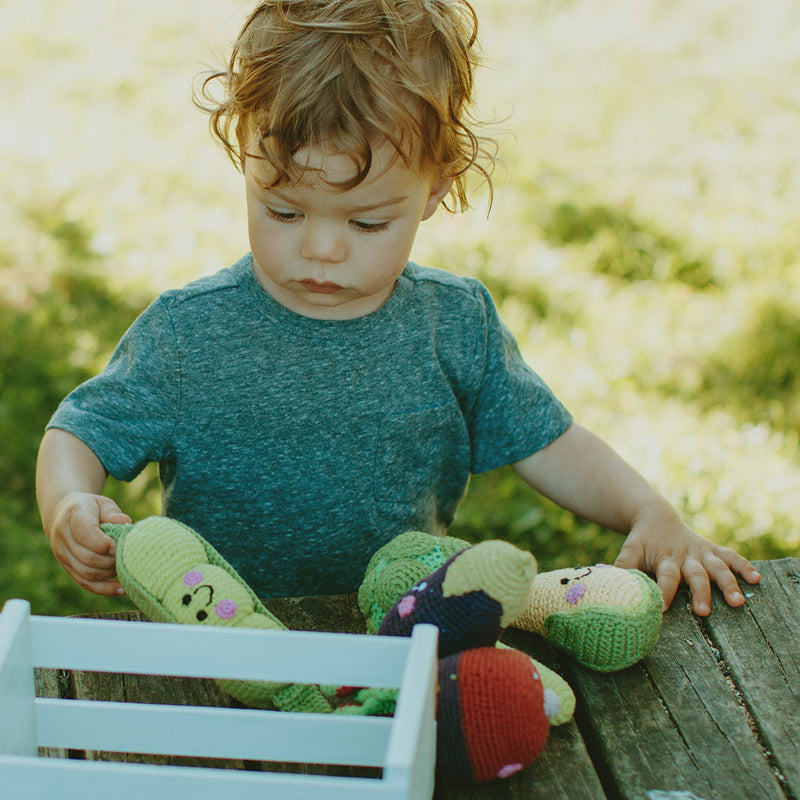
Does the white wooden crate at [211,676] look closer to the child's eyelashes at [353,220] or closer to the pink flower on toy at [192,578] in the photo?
the pink flower on toy at [192,578]

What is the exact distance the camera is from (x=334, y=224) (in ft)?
4.28

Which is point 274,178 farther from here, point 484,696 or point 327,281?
point 484,696

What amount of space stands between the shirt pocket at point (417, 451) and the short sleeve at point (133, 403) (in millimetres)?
322

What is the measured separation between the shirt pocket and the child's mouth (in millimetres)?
261

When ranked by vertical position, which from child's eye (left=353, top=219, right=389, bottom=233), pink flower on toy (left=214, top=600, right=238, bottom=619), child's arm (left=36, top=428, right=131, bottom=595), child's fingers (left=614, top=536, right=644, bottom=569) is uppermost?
child's eye (left=353, top=219, right=389, bottom=233)

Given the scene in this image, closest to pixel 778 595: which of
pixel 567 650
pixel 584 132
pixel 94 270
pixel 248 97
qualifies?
pixel 567 650

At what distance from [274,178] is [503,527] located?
1538 millimetres

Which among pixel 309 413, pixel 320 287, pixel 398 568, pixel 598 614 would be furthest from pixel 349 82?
pixel 598 614

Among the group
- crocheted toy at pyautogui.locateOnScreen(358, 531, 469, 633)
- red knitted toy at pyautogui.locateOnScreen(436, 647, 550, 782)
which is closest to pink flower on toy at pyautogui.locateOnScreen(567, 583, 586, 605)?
crocheted toy at pyautogui.locateOnScreen(358, 531, 469, 633)

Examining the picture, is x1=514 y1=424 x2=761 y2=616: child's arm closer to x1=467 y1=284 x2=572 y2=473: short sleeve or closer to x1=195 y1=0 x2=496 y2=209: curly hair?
x1=467 y1=284 x2=572 y2=473: short sleeve

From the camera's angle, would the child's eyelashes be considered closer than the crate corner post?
No

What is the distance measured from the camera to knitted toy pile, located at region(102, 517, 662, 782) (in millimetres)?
903

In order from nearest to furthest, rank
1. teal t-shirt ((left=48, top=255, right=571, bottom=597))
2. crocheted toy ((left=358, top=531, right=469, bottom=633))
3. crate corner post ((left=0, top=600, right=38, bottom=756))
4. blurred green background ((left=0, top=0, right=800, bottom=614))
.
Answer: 1. crate corner post ((left=0, top=600, right=38, bottom=756))
2. crocheted toy ((left=358, top=531, right=469, bottom=633))
3. teal t-shirt ((left=48, top=255, right=571, bottom=597))
4. blurred green background ((left=0, top=0, right=800, bottom=614))

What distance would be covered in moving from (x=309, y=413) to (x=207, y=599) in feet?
1.82
